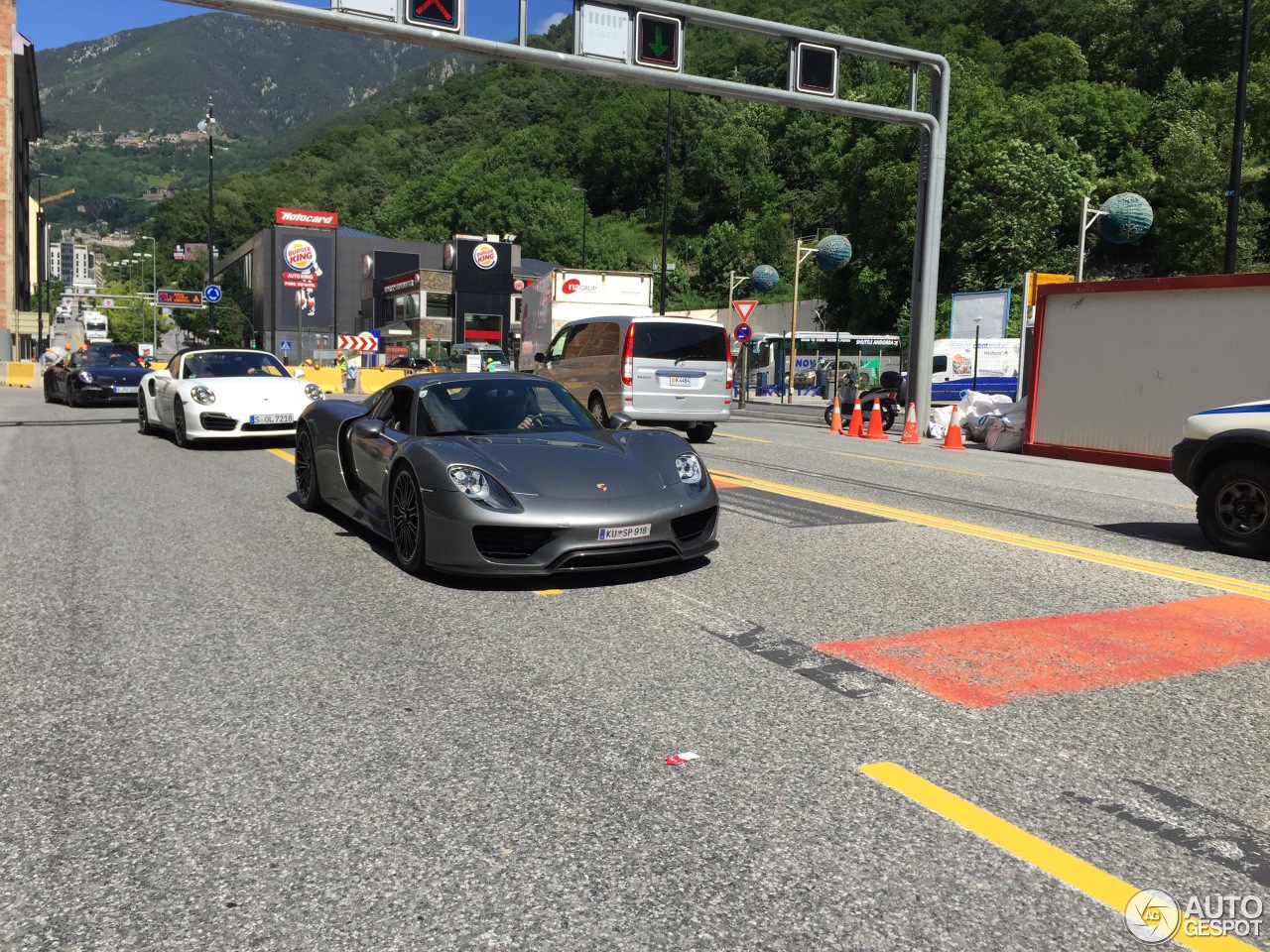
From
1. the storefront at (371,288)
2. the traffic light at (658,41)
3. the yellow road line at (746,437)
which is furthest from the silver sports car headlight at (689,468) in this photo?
the storefront at (371,288)

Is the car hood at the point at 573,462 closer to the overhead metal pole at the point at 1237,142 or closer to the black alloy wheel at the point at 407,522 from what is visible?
the black alloy wheel at the point at 407,522

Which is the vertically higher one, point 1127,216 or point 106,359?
point 1127,216

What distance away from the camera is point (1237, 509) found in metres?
7.84

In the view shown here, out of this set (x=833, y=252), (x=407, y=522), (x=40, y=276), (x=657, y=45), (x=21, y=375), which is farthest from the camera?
(x=40, y=276)

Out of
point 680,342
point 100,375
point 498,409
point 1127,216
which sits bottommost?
point 100,375

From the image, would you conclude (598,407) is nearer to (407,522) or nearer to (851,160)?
(407,522)

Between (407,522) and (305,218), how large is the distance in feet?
359

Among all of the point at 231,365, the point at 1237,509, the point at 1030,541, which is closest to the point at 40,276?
the point at 231,365

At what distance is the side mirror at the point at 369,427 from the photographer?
7.21 metres

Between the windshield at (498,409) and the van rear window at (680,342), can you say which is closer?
the windshield at (498,409)

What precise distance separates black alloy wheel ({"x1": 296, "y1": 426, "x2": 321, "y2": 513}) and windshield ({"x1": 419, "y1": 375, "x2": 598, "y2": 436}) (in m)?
2.04

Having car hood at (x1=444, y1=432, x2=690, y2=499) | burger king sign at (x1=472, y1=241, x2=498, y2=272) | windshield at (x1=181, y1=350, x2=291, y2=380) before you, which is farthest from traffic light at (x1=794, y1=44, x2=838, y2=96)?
burger king sign at (x1=472, y1=241, x2=498, y2=272)

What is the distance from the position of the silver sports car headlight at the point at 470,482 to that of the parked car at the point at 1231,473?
5.23 m

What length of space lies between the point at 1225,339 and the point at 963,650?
1233 centimetres
